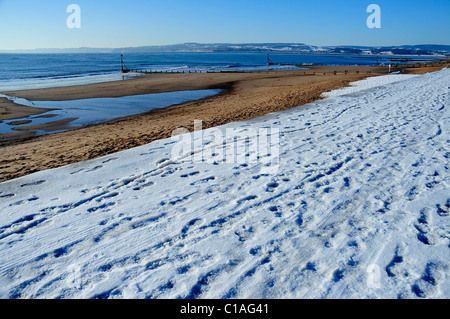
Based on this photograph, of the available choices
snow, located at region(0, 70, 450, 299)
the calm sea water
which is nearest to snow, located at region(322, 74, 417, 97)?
snow, located at region(0, 70, 450, 299)

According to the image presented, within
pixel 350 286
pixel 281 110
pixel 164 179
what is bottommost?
pixel 350 286

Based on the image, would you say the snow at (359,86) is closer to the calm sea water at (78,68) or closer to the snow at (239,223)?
the snow at (239,223)

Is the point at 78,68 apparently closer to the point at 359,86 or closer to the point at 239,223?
the point at 359,86

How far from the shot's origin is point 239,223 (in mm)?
3934

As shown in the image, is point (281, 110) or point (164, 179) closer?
point (164, 179)

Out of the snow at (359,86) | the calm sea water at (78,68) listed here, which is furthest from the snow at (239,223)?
the calm sea water at (78,68)

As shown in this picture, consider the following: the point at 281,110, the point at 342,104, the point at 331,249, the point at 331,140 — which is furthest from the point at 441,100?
the point at 331,249

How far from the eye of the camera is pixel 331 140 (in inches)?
289

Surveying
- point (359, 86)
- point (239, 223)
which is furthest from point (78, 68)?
point (239, 223)

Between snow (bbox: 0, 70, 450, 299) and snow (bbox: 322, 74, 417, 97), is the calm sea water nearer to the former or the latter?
snow (bbox: 322, 74, 417, 97)

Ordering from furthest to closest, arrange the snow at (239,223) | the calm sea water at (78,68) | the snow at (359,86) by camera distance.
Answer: the calm sea water at (78,68)
the snow at (359,86)
the snow at (239,223)

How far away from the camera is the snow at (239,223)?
9.59ft
